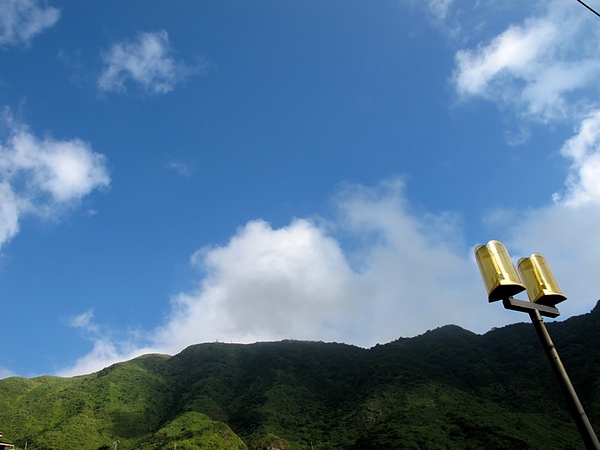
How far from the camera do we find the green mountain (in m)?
71.9

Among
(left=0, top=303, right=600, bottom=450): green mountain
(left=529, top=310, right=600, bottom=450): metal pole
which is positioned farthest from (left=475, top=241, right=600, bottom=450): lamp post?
(left=0, top=303, right=600, bottom=450): green mountain

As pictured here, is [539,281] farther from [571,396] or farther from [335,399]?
[335,399]

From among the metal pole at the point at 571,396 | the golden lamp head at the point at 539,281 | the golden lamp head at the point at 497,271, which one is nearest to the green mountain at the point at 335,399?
the golden lamp head at the point at 539,281

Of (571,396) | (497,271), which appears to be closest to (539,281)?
(497,271)

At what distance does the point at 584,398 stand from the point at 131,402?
96.9 meters

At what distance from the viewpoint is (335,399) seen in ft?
337

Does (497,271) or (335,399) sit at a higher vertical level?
(335,399)

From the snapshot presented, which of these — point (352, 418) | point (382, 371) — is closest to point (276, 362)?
point (382, 371)

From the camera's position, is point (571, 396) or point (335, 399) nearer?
point (571, 396)

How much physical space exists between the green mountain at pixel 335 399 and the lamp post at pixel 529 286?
2694 inches

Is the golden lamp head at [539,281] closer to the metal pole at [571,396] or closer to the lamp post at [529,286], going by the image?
the lamp post at [529,286]

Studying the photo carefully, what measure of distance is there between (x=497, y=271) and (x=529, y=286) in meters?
0.57

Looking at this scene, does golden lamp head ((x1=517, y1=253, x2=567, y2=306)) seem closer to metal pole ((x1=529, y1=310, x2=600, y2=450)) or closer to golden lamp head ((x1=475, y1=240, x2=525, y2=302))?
metal pole ((x1=529, y1=310, x2=600, y2=450))

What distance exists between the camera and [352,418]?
282ft
